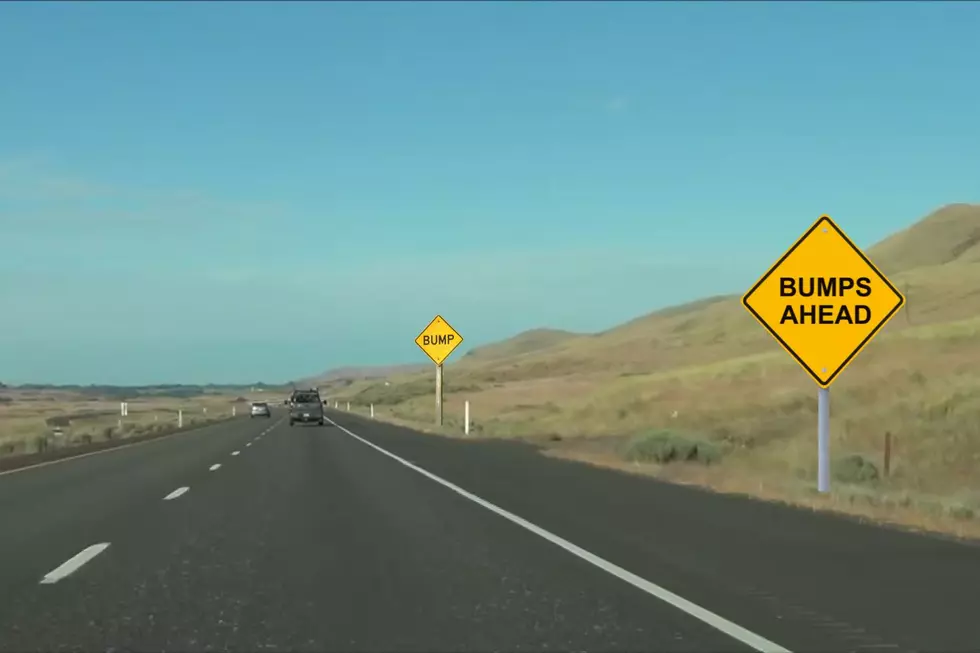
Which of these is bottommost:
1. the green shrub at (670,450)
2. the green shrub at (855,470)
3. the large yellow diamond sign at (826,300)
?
the green shrub at (855,470)

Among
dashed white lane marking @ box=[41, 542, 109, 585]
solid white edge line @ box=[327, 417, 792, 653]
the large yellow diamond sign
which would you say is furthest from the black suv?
dashed white lane marking @ box=[41, 542, 109, 585]

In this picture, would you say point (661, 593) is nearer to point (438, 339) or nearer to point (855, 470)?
point (855, 470)

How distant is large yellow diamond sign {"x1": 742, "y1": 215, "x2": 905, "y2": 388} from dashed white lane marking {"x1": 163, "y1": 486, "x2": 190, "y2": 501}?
30.9ft

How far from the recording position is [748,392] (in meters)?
59.3

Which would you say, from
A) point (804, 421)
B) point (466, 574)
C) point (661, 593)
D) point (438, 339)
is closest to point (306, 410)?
point (438, 339)

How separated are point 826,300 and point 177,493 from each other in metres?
10.7

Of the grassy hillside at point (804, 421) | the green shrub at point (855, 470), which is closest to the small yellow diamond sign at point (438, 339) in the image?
the grassy hillside at point (804, 421)

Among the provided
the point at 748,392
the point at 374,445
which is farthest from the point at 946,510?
the point at 748,392

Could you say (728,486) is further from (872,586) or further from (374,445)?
(374,445)

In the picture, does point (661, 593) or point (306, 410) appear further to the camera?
point (306, 410)

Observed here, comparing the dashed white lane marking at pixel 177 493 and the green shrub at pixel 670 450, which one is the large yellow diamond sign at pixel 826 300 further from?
the green shrub at pixel 670 450

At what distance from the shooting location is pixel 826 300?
17750 millimetres

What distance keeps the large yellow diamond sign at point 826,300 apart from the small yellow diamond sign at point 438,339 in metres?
40.3

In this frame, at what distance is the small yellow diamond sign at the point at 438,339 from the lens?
2277 inches
